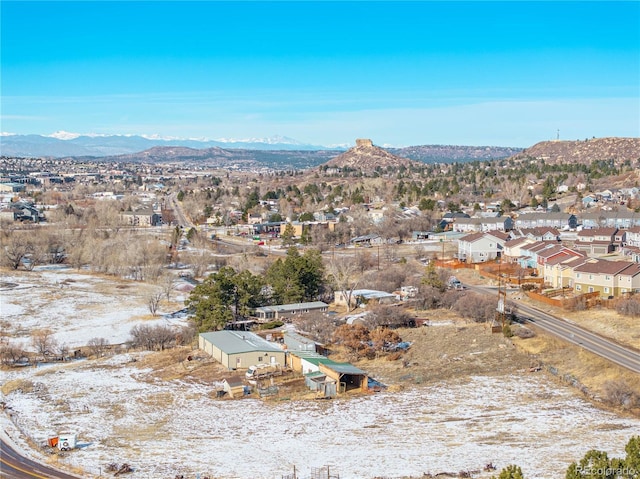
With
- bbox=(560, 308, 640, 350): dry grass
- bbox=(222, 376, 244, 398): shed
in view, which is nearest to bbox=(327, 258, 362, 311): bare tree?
bbox=(560, 308, 640, 350): dry grass

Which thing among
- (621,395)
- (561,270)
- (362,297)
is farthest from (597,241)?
(621,395)

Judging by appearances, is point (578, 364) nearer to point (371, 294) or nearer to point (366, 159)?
point (371, 294)

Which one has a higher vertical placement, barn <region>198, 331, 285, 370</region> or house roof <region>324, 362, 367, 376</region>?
house roof <region>324, 362, 367, 376</region>

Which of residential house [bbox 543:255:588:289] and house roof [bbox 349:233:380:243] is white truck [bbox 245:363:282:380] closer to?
residential house [bbox 543:255:588:289]

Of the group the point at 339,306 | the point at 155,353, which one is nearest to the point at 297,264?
the point at 339,306

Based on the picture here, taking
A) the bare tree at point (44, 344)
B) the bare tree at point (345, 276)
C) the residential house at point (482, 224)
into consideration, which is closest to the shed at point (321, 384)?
the bare tree at point (44, 344)

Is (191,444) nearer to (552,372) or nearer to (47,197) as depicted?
(552,372)
